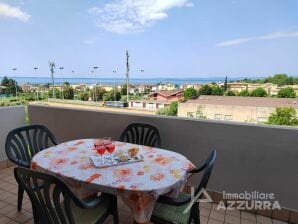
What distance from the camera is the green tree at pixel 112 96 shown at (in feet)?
10.7

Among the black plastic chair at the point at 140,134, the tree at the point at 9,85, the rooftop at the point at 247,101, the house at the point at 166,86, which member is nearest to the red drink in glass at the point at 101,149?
the black plastic chair at the point at 140,134

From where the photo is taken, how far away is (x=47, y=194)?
3.69ft

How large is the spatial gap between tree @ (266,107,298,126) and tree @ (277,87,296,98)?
0.95 ft

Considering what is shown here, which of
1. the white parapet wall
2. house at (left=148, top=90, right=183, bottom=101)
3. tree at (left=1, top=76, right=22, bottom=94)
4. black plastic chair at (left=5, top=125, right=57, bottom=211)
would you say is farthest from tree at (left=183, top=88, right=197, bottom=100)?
tree at (left=1, top=76, right=22, bottom=94)

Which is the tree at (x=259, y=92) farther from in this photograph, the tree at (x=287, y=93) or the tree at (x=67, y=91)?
the tree at (x=67, y=91)

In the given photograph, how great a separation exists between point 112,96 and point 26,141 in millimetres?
1453

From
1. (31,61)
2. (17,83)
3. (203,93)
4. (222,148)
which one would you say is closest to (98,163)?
(222,148)

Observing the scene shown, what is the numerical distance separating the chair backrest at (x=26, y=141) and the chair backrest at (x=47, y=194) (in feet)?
2.79

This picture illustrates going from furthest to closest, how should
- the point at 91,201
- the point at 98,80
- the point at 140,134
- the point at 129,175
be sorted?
the point at 98,80 → the point at 140,134 → the point at 129,175 → the point at 91,201

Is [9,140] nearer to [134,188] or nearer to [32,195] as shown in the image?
[32,195]

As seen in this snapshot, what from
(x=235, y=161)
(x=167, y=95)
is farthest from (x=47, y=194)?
(x=167, y=95)

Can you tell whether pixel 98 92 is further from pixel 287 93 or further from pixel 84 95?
pixel 287 93

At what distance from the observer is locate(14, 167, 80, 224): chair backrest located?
3.56 ft

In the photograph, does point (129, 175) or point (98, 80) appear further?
point (98, 80)
